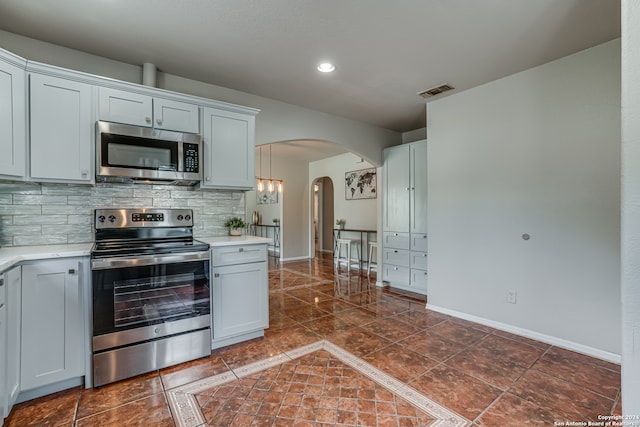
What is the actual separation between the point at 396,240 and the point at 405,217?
0.39 metres

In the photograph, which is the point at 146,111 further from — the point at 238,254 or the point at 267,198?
the point at 267,198

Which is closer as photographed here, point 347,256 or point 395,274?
point 395,274

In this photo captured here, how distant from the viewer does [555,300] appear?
2.71 metres

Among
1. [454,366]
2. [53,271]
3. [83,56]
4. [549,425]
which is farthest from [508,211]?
[83,56]

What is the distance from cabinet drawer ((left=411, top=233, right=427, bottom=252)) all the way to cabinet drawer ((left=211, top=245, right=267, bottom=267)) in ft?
7.72

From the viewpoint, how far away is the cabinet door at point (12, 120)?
1883mm

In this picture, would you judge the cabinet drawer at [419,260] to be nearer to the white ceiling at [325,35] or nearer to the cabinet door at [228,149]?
the white ceiling at [325,35]

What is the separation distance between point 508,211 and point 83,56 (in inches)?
162

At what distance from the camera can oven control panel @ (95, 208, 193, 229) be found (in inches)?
99.1

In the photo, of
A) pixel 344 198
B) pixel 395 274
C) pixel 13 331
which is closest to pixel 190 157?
pixel 13 331

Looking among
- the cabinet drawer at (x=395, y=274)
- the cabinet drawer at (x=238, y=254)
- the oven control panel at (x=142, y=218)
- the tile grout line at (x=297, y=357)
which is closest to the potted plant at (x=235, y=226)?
the oven control panel at (x=142, y=218)

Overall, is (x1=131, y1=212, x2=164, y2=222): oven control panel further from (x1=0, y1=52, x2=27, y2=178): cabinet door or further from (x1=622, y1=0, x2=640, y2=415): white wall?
(x1=622, y1=0, x2=640, y2=415): white wall

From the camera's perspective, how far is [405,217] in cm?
438

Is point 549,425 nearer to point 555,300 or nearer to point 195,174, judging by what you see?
point 555,300
